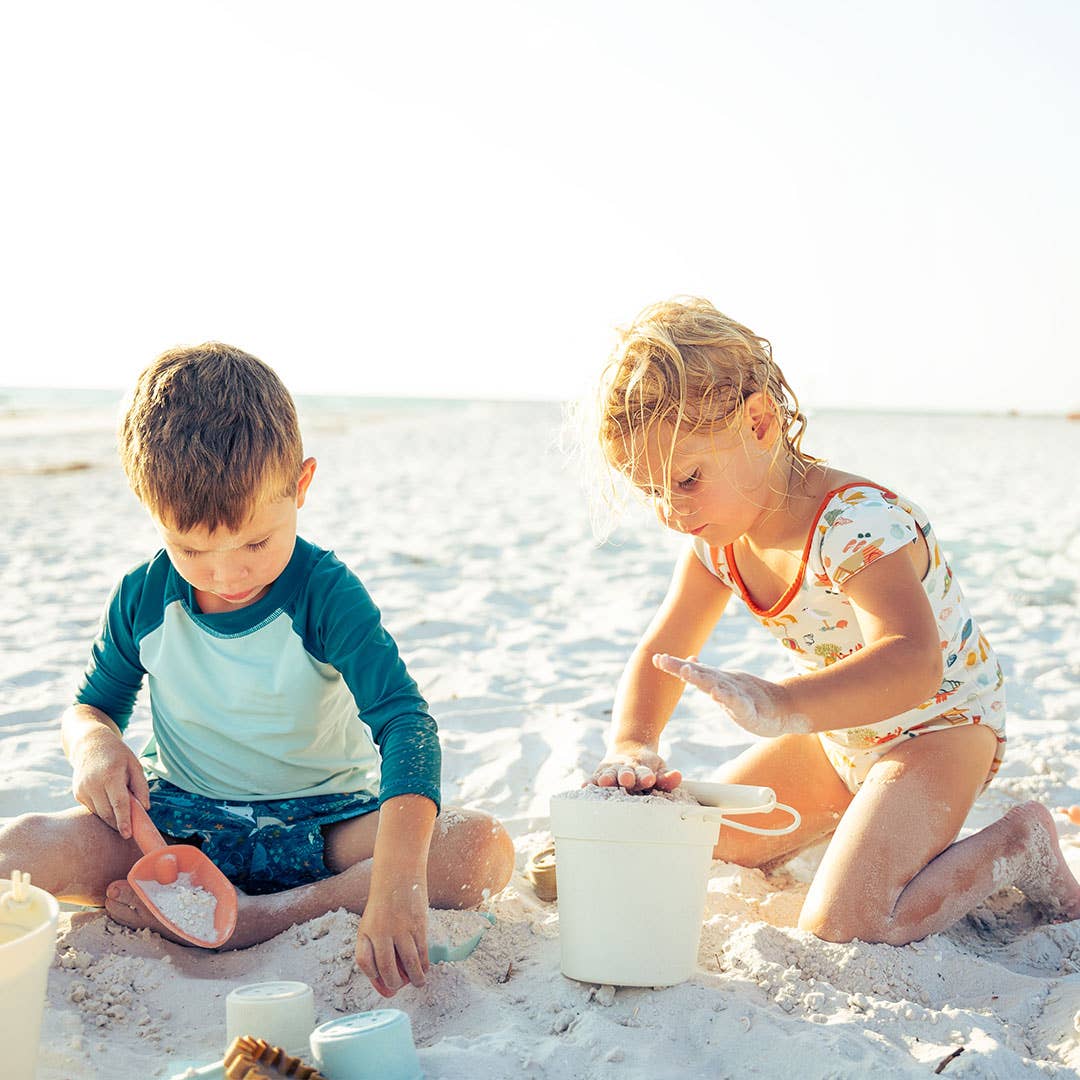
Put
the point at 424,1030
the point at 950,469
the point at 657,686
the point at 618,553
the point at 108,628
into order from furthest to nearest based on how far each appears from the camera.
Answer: the point at 950,469 < the point at 618,553 < the point at 657,686 < the point at 108,628 < the point at 424,1030

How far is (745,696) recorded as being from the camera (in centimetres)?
175

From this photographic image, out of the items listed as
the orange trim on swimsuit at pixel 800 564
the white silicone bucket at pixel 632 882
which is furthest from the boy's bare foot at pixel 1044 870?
the white silicone bucket at pixel 632 882

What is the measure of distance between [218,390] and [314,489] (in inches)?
281

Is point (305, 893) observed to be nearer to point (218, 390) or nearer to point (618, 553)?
point (218, 390)

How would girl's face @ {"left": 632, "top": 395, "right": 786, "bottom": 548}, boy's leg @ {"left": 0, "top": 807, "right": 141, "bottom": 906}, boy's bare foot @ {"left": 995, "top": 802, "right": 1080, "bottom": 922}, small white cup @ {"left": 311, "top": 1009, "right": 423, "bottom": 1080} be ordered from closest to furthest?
small white cup @ {"left": 311, "top": 1009, "right": 423, "bottom": 1080} < boy's leg @ {"left": 0, "top": 807, "right": 141, "bottom": 906} < girl's face @ {"left": 632, "top": 395, "right": 786, "bottom": 548} < boy's bare foot @ {"left": 995, "top": 802, "right": 1080, "bottom": 922}

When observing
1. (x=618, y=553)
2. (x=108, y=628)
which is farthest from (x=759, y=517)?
(x=618, y=553)

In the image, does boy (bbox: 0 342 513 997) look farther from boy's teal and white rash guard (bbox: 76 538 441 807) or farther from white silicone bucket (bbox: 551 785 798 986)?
white silicone bucket (bbox: 551 785 798 986)

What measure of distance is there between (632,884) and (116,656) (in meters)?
1.08

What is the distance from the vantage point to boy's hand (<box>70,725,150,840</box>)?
1901mm

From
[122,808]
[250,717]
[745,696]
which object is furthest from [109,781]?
[745,696]

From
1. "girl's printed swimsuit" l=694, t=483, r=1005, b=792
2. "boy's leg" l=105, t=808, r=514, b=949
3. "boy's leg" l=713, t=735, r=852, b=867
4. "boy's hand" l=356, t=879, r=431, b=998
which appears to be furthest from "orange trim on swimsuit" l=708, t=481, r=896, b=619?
"boy's hand" l=356, t=879, r=431, b=998

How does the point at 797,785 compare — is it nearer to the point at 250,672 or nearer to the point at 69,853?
the point at 250,672

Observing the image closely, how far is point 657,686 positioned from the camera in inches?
91.7

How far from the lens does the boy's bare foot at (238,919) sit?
1938 mm
